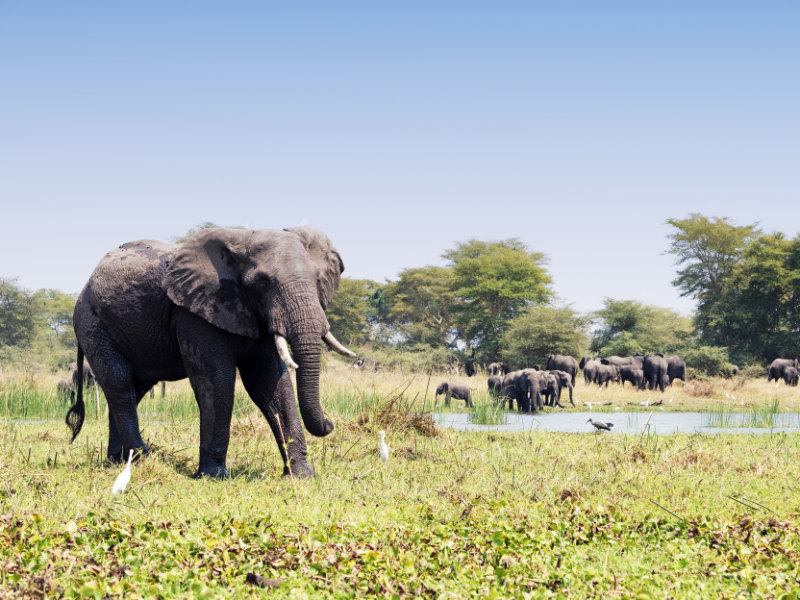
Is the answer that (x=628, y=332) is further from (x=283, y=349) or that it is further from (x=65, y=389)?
(x=283, y=349)

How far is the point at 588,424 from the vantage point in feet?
51.3

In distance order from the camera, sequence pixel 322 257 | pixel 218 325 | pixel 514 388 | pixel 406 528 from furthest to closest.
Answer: pixel 514 388, pixel 322 257, pixel 218 325, pixel 406 528

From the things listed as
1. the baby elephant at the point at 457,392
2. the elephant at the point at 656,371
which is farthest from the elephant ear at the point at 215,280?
the elephant at the point at 656,371

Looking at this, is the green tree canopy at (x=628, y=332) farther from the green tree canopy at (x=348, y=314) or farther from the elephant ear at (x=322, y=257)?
the elephant ear at (x=322, y=257)

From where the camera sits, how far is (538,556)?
189 inches

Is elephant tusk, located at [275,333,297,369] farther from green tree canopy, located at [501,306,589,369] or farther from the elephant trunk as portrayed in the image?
green tree canopy, located at [501,306,589,369]

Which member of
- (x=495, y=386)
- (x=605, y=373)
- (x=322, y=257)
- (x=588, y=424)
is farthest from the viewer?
(x=605, y=373)

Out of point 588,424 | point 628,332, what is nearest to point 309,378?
point 588,424

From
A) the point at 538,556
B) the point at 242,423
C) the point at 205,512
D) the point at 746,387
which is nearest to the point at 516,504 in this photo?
the point at 538,556

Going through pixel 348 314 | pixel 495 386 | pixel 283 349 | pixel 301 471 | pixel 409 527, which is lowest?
pixel 409 527

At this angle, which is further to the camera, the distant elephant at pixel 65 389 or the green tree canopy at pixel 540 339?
the green tree canopy at pixel 540 339

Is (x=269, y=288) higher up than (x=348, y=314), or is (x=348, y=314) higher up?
(x=348, y=314)

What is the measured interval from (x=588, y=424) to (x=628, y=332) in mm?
27386

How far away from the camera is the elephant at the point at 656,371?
88.9 feet
